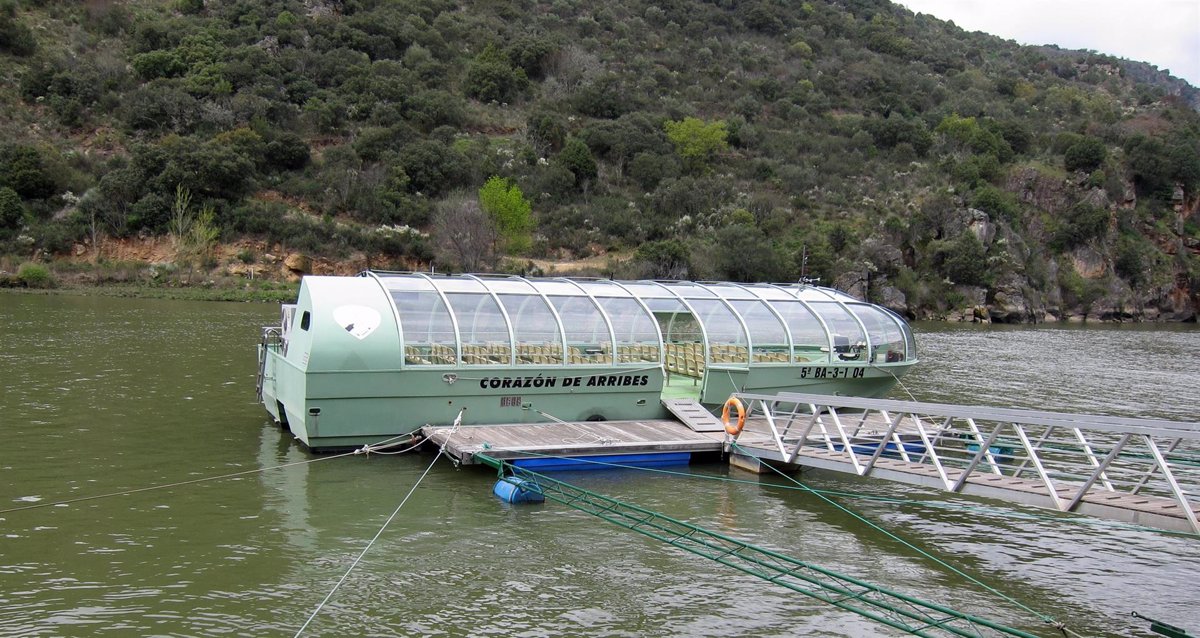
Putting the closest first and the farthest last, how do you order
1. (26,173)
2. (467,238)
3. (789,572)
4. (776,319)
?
(789,572) < (776,319) < (26,173) < (467,238)

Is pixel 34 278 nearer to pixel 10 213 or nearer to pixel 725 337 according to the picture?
pixel 10 213

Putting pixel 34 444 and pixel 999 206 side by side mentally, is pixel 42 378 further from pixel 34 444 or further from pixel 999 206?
pixel 999 206

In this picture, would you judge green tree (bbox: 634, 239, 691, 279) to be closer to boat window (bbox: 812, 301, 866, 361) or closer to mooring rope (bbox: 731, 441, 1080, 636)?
boat window (bbox: 812, 301, 866, 361)

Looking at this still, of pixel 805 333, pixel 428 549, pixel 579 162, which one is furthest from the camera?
pixel 579 162

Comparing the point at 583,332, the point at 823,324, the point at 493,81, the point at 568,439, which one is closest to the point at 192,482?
the point at 568,439

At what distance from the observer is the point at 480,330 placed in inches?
735

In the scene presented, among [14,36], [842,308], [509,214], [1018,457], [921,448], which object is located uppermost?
[14,36]

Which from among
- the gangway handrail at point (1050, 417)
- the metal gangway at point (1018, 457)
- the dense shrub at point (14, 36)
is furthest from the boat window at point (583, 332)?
the dense shrub at point (14, 36)

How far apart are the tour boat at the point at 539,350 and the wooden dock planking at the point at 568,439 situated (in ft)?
2.13

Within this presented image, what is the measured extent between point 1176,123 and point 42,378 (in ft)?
402

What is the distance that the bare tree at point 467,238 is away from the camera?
212 ft

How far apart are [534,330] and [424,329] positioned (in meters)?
2.36

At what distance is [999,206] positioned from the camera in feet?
271

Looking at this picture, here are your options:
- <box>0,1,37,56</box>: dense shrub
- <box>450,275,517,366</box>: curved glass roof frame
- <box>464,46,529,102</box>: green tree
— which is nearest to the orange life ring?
<box>450,275,517,366</box>: curved glass roof frame
